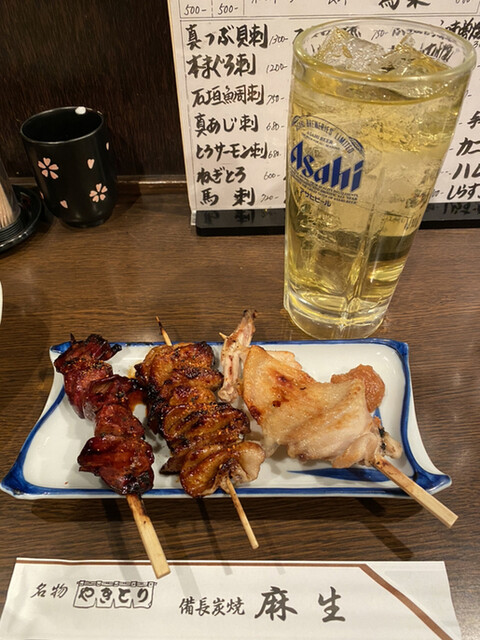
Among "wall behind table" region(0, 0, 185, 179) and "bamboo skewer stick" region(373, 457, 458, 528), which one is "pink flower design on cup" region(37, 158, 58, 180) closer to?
"wall behind table" region(0, 0, 185, 179)

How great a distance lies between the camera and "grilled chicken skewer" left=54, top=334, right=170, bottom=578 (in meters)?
1.06

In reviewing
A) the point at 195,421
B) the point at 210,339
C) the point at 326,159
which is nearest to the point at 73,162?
the point at 210,339

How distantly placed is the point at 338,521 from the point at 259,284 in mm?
946

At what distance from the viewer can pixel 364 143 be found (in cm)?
119

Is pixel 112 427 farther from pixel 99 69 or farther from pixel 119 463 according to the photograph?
pixel 99 69

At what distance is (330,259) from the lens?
1.48m

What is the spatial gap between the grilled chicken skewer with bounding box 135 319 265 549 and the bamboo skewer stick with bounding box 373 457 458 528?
276mm

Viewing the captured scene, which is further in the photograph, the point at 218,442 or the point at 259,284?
the point at 259,284

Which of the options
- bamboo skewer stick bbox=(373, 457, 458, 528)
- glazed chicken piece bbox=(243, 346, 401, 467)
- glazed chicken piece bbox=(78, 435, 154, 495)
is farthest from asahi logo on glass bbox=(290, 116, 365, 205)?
glazed chicken piece bbox=(78, 435, 154, 495)

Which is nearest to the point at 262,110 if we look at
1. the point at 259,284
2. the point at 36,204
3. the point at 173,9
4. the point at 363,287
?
the point at 173,9

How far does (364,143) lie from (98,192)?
47.7 inches

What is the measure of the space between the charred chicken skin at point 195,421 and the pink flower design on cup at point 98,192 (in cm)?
93

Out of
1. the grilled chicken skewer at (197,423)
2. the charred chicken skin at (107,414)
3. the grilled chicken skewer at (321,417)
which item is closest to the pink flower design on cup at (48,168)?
the charred chicken skin at (107,414)

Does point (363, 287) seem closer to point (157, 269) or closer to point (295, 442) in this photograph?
point (295, 442)
